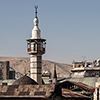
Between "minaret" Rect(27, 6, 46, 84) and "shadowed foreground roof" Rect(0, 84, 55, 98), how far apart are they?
687 inches

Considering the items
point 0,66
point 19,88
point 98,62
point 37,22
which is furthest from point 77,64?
point 19,88

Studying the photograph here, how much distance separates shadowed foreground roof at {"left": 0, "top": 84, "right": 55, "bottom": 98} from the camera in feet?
141

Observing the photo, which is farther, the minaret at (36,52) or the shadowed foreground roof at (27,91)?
the minaret at (36,52)

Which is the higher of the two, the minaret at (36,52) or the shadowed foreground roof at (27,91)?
the minaret at (36,52)

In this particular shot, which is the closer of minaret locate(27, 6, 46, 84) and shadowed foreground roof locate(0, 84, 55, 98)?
shadowed foreground roof locate(0, 84, 55, 98)

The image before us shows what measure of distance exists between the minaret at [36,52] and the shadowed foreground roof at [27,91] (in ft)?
57.2

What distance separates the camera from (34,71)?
64062mm

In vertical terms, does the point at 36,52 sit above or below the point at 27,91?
above

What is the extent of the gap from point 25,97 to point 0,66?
100083 millimetres

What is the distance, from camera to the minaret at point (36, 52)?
63969mm

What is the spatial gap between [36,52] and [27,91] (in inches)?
786

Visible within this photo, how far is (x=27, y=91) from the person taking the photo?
44.8 metres

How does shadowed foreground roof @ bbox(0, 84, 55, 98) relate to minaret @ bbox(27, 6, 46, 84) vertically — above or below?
below

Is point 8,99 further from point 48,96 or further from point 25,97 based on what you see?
point 48,96
